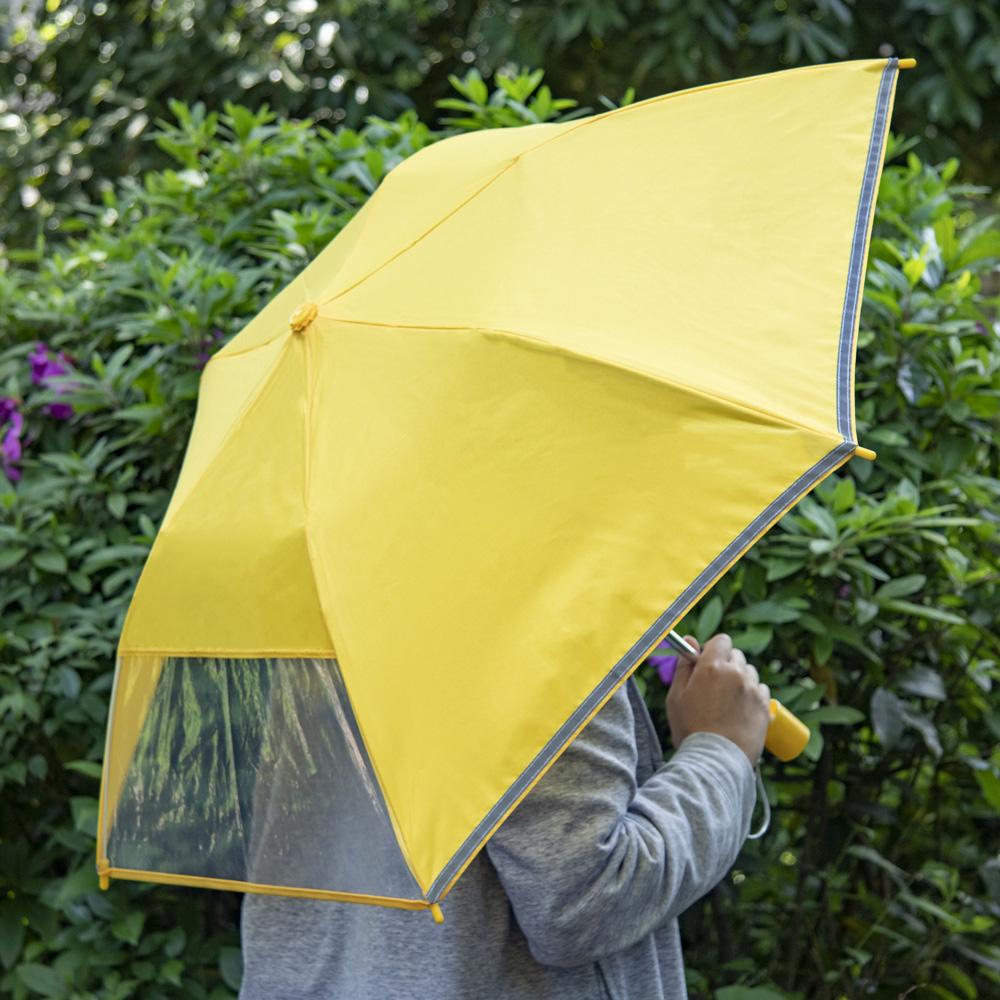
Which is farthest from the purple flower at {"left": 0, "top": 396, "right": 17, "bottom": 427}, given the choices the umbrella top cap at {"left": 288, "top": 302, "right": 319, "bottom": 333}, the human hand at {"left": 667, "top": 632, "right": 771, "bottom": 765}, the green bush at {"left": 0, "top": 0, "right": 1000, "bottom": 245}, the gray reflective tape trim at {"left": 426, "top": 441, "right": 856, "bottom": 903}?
the green bush at {"left": 0, "top": 0, "right": 1000, "bottom": 245}

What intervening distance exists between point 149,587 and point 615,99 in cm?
377

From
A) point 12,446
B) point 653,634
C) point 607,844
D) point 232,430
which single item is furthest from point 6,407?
point 653,634

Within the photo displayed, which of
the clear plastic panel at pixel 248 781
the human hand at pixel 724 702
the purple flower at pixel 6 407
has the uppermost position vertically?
the clear plastic panel at pixel 248 781

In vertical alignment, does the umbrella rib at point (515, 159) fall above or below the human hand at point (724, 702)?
above

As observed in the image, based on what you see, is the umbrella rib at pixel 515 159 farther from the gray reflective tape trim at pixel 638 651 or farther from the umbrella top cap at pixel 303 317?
the gray reflective tape trim at pixel 638 651

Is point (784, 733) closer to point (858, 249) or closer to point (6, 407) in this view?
point (858, 249)

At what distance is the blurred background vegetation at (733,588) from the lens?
214cm

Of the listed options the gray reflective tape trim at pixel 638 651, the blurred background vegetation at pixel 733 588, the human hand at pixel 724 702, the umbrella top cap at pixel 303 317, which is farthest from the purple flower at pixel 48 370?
the gray reflective tape trim at pixel 638 651

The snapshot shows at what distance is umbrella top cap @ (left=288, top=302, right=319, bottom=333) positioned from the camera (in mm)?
1479

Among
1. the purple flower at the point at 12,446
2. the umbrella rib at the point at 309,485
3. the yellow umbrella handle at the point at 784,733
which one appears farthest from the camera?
the purple flower at the point at 12,446

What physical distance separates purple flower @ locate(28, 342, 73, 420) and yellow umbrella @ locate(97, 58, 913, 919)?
41.5 inches

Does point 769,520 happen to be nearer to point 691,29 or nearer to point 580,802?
point 580,802

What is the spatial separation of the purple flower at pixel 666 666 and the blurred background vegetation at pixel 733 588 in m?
0.06

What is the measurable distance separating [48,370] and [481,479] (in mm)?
1612
